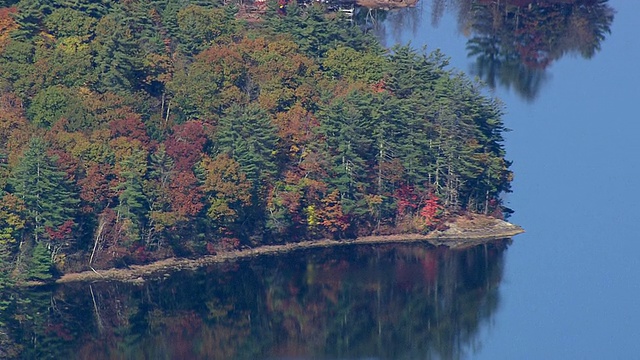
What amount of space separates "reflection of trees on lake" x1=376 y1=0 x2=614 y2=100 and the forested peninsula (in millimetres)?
17265

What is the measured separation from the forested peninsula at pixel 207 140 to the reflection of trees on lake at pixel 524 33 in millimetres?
17265

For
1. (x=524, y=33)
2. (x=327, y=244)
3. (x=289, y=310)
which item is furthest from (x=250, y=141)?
(x=524, y=33)

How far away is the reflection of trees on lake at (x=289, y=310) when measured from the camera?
60406 millimetres

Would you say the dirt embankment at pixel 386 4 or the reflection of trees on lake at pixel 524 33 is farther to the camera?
the dirt embankment at pixel 386 4

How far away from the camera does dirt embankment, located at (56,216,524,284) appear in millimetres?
65875

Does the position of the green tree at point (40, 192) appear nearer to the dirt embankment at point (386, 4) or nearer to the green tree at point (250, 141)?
the green tree at point (250, 141)

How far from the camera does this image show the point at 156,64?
73.9m

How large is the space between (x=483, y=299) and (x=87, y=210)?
1585cm

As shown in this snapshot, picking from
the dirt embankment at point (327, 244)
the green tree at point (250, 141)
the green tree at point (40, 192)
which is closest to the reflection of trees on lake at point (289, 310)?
the dirt embankment at point (327, 244)

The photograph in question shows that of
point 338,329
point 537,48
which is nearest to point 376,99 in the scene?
point 338,329

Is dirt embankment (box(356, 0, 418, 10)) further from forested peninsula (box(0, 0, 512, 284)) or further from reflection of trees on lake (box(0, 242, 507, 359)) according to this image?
reflection of trees on lake (box(0, 242, 507, 359))

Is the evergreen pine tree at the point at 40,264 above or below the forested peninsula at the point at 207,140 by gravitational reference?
below

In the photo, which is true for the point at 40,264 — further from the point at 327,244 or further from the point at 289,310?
the point at 327,244

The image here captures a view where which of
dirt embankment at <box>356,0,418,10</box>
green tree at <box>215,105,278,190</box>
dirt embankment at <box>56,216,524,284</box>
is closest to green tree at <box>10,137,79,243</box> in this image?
dirt embankment at <box>56,216,524,284</box>
